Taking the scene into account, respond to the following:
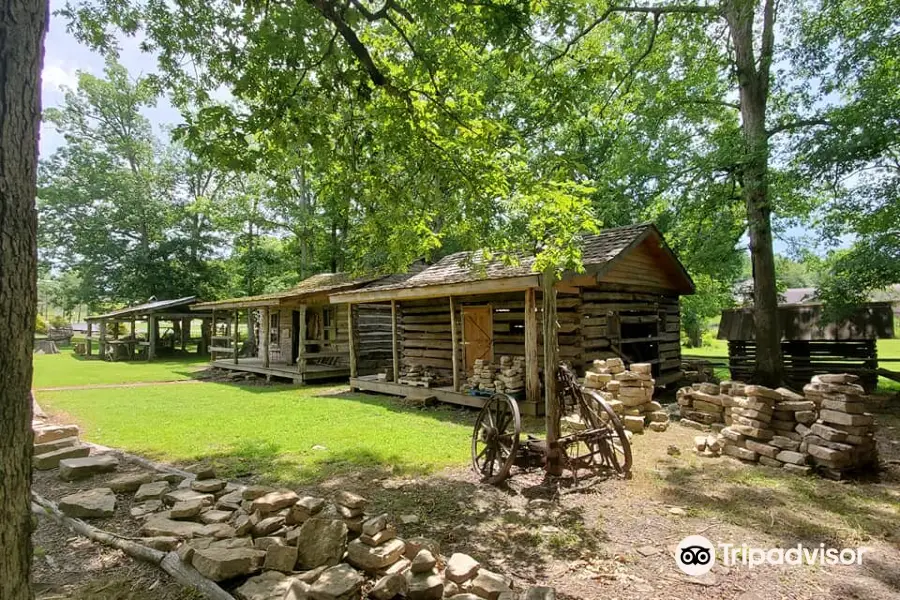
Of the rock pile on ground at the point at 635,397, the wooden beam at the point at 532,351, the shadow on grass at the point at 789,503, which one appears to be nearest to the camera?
the shadow on grass at the point at 789,503

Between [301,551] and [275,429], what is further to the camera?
[275,429]

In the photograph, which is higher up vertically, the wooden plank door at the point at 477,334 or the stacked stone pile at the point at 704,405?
the wooden plank door at the point at 477,334

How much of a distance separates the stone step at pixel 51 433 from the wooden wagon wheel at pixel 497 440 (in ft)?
20.9

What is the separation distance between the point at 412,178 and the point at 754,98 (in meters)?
9.64

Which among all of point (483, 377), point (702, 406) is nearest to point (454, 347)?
point (483, 377)

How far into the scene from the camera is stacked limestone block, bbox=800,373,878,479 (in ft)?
18.8

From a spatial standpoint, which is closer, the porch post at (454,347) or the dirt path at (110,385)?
the porch post at (454,347)

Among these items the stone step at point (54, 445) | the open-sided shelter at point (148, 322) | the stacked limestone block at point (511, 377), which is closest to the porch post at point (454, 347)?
the stacked limestone block at point (511, 377)

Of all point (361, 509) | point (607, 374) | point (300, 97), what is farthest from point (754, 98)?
point (361, 509)

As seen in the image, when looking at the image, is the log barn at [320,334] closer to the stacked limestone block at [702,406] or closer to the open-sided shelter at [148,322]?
the open-sided shelter at [148,322]

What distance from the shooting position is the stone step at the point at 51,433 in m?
6.88

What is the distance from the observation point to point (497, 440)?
19.7 feet

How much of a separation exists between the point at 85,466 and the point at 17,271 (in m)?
5.14

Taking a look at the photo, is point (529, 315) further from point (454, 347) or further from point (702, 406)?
point (702, 406)
